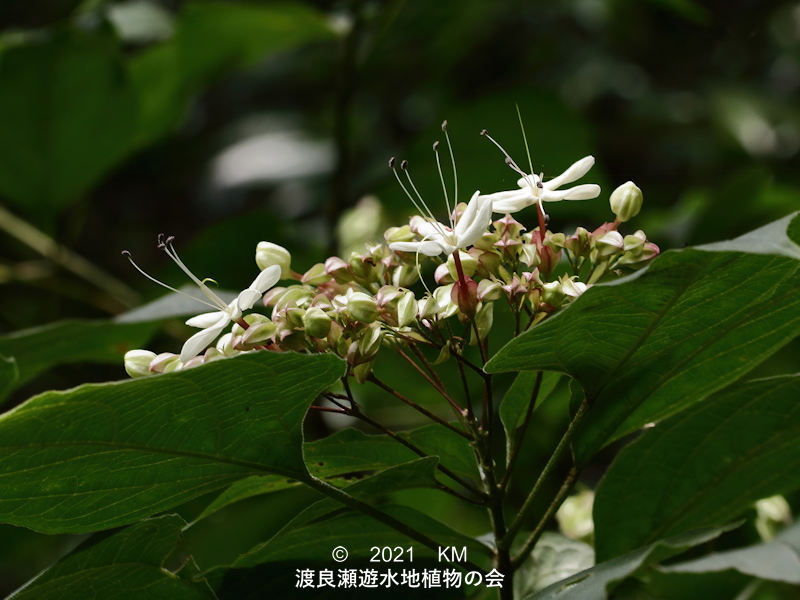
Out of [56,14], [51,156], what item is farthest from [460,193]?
[56,14]

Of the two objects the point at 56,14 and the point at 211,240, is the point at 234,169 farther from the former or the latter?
the point at 56,14

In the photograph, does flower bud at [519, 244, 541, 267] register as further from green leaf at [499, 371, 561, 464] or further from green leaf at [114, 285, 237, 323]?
green leaf at [114, 285, 237, 323]

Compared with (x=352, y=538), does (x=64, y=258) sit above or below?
above

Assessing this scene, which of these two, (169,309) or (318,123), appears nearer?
(169,309)

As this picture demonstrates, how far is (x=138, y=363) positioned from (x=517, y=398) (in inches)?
12.8

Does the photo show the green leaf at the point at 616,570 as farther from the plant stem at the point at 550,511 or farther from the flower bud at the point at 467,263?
the flower bud at the point at 467,263

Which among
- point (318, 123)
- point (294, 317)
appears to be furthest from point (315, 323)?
point (318, 123)

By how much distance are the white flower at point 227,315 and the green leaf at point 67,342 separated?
0.37 metres

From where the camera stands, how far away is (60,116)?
60.5 inches

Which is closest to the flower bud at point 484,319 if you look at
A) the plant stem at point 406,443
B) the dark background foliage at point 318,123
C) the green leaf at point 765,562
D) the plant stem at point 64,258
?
the plant stem at point 406,443

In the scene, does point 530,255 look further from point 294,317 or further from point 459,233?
point 294,317

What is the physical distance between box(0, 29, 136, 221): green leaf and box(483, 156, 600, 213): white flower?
100 cm

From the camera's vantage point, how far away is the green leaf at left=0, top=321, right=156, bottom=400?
3.45 feet

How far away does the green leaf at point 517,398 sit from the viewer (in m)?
0.77
